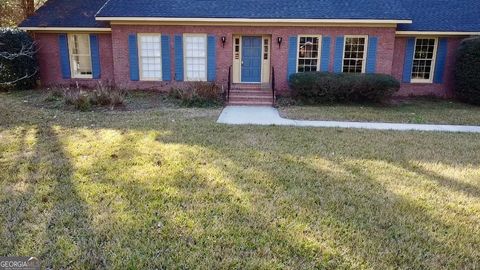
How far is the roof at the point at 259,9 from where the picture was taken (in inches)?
503

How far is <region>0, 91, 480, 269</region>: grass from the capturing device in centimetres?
319

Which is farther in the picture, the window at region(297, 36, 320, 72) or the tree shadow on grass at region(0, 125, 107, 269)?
the window at region(297, 36, 320, 72)

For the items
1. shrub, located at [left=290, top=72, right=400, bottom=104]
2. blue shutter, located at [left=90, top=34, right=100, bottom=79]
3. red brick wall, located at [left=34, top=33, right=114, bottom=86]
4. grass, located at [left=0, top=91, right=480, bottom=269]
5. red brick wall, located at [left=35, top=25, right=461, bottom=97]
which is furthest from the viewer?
red brick wall, located at [left=34, top=33, right=114, bottom=86]

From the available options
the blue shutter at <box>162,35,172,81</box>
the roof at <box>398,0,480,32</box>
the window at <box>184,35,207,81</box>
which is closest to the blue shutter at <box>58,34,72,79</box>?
the blue shutter at <box>162,35,172,81</box>

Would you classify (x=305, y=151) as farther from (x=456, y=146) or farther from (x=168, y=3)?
(x=168, y=3)

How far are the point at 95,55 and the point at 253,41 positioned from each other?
6.44 m

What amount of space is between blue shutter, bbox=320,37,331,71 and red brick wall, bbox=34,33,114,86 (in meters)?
8.36

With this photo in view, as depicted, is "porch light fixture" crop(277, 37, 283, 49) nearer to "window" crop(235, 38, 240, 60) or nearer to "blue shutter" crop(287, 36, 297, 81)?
"blue shutter" crop(287, 36, 297, 81)

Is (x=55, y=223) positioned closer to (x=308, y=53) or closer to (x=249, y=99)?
(x=249, y=99)

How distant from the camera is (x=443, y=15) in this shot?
14352 millimetres

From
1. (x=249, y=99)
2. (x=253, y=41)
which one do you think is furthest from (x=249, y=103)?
(x=253, y=41)

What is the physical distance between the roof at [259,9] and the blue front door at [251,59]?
44.1 inches

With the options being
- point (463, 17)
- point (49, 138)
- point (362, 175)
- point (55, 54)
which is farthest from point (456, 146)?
point (55, 54)

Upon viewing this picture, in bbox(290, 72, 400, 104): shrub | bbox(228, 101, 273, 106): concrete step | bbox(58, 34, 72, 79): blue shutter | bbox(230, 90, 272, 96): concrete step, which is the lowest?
bbox(228, 101, 273, 106): concrete step
